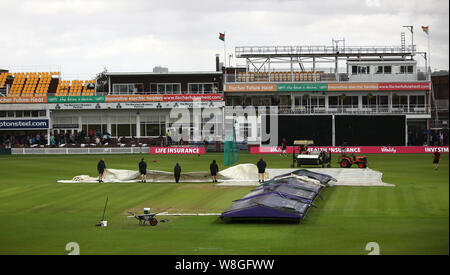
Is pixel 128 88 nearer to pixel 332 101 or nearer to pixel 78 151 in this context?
pixel 78 151

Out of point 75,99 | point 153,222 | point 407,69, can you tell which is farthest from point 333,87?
point 153,222

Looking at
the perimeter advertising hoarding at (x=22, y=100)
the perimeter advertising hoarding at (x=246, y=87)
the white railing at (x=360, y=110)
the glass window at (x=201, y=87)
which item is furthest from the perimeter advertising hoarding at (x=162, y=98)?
the white railing at (x=360, y=110)

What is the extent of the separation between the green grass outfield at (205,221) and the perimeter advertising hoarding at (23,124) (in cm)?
3812

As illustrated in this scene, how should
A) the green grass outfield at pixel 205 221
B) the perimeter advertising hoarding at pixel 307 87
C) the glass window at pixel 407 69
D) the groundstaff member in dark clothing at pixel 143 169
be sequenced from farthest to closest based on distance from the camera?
the glass window at pixel 407 69
the perimeter advertising hoarding at pixel 307 87
the groundstaff member in dark clothing at pixel 143 169
the green grass outfield at pixel 205 221

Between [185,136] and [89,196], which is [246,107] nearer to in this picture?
[185,136]

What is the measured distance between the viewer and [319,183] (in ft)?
107

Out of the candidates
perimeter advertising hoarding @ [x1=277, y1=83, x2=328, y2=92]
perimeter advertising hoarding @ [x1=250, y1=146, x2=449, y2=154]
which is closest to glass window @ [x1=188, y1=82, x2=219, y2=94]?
perimeter advertising hoarding @ [x1=277, y1=83, x2=328, y2=92]

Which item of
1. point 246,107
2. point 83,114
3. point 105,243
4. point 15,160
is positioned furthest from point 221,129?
point 105,243

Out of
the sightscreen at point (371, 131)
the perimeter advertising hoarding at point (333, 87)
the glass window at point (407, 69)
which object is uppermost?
the glass window at point (407, 69)

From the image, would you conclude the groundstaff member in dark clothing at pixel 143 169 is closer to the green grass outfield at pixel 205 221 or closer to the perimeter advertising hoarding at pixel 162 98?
the green grass outfield at pixel 205 221

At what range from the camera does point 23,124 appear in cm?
7988

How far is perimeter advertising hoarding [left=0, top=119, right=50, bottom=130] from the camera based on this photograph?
79812 millimetres

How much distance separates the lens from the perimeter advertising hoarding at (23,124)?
262ft

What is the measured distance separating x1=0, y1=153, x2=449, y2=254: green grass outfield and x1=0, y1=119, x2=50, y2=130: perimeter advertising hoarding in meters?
38.1
